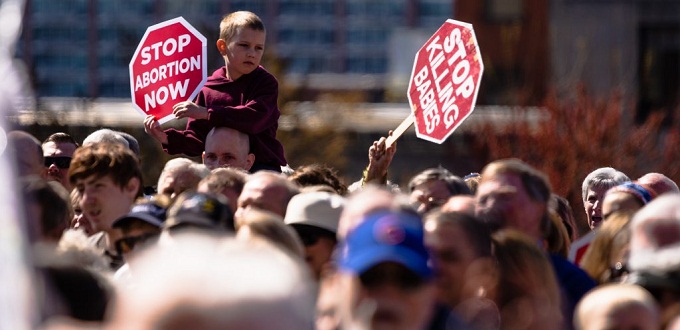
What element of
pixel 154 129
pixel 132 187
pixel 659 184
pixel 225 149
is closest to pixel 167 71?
pixel 154 129

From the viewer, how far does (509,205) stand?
563 centimetres

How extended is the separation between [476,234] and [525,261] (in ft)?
0.68

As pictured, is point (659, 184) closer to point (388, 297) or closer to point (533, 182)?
point (533, 182)

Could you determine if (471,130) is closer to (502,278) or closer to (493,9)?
(493,9)

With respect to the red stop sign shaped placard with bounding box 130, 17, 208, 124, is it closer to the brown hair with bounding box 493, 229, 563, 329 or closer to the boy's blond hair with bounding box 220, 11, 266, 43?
the boy's blond hair with bounding box 220, 11, 266, 43

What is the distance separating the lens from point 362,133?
51.1 metres

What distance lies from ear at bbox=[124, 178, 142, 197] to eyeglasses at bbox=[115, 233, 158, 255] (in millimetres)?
906

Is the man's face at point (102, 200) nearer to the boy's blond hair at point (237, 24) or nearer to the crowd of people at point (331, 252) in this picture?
the crowd of people at point (331, 252)

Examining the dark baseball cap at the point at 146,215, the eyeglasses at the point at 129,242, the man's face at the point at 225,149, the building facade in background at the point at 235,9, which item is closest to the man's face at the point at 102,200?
the dark baseball cap at the point at 146,215

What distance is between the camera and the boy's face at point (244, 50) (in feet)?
25.7

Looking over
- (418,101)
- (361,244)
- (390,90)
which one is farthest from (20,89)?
(390,90)

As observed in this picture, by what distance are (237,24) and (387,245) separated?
482cm

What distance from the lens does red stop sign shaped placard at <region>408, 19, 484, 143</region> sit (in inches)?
318

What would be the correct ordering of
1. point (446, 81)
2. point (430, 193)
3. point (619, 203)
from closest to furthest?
point (430, 193), point (619, 203), point (446, 81)
